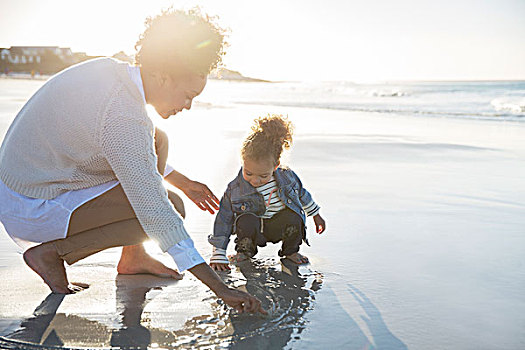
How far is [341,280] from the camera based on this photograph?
2.60 meters

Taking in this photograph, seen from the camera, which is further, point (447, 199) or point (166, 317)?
point (447, 199)

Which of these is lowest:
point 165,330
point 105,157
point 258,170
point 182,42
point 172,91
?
point 165,330

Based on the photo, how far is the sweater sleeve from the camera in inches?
74.4

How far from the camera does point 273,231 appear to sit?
3.02 meters

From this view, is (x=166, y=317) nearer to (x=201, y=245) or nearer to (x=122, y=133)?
(x=122, y=133)

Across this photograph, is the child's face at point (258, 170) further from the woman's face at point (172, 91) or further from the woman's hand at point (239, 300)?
the woman's hand at point (239, 300)

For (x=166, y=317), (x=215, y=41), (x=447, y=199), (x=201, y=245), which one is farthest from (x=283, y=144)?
(x=447, y=199)

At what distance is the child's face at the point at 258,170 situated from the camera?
2.87 meters

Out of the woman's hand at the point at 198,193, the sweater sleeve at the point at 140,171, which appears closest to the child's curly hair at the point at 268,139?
the woman's hand at the point at 198,193

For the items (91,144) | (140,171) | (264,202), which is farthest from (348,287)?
(91,144)

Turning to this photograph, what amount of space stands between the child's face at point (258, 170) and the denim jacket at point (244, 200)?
2.4 inches

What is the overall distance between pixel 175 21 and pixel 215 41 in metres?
0.16

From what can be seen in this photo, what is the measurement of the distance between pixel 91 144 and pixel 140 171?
270 mm

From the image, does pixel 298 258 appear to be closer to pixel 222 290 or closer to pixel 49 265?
pixel 222 290
